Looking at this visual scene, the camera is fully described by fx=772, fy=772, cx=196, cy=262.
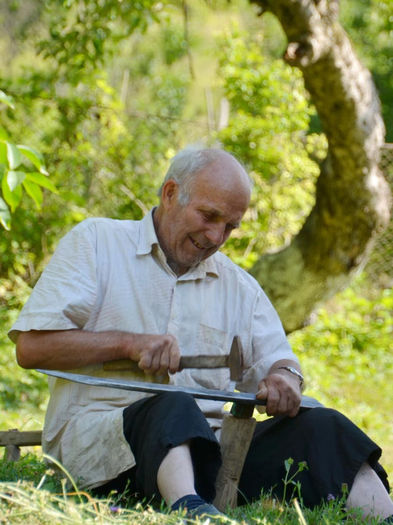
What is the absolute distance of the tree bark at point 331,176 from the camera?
501cm

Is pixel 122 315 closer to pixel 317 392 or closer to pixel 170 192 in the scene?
pixel 170 192

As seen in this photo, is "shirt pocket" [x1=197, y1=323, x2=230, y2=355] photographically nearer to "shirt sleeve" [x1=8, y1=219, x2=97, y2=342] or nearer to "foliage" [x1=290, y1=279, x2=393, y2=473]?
"shirt sleeve" [x1=8, y1=219, x2=97, y2=342]

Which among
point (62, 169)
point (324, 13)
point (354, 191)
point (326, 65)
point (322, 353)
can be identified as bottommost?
point (322, 353)

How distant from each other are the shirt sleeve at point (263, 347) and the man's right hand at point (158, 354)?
53 centimetres

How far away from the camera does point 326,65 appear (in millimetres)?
5129

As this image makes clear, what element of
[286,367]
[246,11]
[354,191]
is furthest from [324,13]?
[246,11]

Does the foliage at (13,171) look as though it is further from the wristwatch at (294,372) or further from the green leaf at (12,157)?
the wristwatch at (294,372)

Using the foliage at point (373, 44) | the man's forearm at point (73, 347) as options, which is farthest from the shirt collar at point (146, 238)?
the foliage at point (373, 44)

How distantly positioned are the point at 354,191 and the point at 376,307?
125 inches

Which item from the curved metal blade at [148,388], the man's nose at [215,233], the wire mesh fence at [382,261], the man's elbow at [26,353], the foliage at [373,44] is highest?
the foliage at [373,44]

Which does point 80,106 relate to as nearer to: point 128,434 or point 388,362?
point 388,362

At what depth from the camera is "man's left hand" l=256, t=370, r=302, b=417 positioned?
252 cm

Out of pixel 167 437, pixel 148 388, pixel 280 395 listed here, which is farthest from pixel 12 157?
pixel 280 395

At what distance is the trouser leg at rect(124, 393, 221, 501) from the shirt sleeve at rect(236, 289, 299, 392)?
25.1 inches
